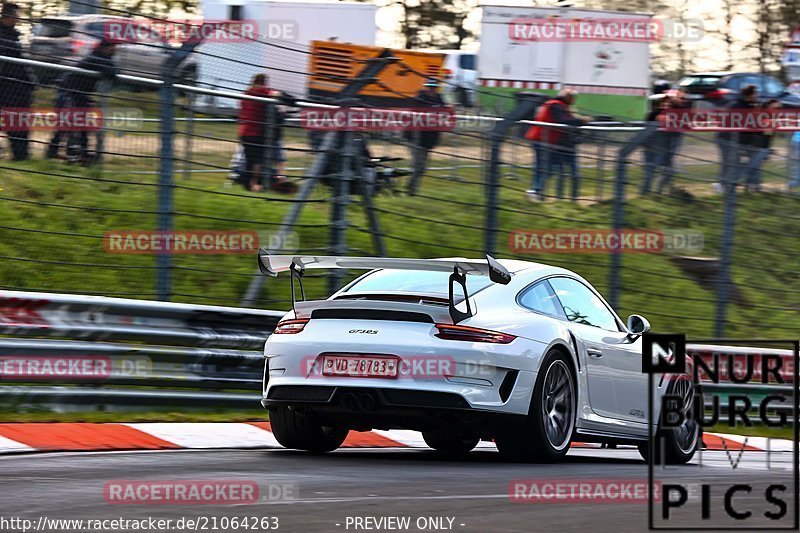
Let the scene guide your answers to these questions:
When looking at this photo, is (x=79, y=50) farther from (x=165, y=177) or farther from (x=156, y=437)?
(x=156, y=437)

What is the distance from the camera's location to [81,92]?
36.5 ft

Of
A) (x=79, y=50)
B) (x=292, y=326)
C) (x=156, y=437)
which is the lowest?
(x=156, y=437)

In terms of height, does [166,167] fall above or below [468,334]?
above

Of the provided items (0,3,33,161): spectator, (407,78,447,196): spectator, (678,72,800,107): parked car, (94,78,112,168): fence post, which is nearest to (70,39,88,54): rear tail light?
(94,78,112,168): fence post

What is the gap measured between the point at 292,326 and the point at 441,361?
1.05 meters

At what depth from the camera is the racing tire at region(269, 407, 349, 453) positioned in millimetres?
8969

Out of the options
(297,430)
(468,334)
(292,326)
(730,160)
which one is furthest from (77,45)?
(730,160)

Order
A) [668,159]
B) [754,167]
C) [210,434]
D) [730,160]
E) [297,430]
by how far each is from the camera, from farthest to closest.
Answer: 1. [754,167]
2. [730,160]
3. [668,159]
4. [210,434]
5. [297,430]

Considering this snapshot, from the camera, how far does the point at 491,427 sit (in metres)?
8.34

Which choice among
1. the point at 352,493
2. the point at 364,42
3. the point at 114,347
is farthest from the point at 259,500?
the point at 364,42

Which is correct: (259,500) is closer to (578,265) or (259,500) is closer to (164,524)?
(164,524)

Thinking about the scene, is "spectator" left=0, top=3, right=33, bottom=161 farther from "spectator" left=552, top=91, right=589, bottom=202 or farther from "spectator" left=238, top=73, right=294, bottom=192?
"spectator" left=552, top=91, right=589, bottom=202

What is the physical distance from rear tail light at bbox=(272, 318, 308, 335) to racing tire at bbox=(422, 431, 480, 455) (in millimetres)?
1649

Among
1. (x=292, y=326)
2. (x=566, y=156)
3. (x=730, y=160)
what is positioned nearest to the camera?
(x=292, y=326)
